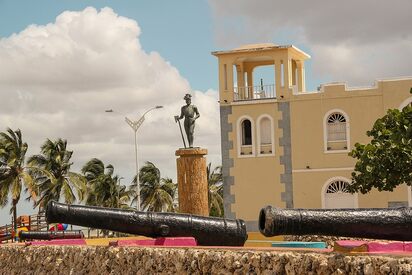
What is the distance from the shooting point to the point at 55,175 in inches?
2092

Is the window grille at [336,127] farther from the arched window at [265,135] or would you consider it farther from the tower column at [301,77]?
the tower column at [301,77]

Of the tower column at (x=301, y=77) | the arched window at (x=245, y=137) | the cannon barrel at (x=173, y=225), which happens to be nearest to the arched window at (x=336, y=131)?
the tower column at (x=301, y=77)

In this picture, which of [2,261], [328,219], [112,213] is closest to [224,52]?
[2,261]

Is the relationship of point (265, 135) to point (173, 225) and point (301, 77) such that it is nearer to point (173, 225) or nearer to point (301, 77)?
point (301, 77)

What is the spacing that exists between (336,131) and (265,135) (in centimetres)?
283

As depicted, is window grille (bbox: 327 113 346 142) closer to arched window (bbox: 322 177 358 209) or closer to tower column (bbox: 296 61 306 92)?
arched window (bbox: 322 177 358 209)

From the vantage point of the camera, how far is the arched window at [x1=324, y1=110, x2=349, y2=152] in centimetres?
3597

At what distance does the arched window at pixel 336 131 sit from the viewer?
35969 mm

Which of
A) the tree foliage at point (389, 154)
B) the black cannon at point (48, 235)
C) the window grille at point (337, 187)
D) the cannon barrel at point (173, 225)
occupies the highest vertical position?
the tree foliage at point (389, 154)

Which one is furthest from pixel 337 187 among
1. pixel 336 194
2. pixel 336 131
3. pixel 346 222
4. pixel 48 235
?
pixel 346 222

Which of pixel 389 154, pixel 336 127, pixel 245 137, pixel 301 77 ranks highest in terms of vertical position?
pixel 301 77

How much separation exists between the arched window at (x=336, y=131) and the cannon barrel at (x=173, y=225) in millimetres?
23088

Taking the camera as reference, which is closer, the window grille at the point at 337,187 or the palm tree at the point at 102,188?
the window grille at the point at 337,187

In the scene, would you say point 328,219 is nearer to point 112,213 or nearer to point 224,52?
point 112,213
